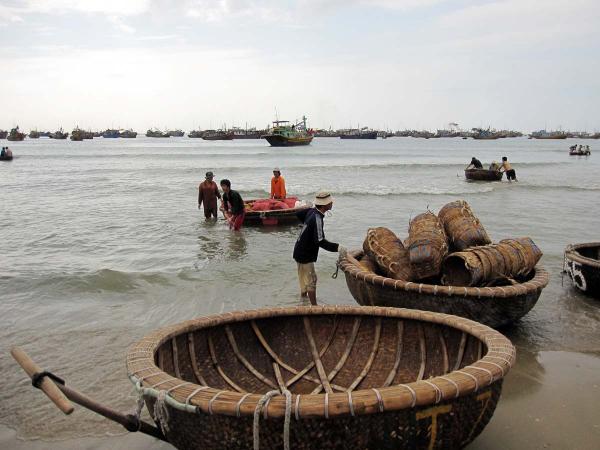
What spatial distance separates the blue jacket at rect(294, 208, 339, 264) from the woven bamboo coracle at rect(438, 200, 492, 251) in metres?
1.56

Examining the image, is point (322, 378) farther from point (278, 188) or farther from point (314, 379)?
point (278, 188)

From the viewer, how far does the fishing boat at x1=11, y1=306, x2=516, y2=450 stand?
2.58 m

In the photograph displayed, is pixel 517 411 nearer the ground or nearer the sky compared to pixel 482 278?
nearer the ground

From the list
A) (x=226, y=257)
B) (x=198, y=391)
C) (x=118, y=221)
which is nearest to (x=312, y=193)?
(x=118, y=221)

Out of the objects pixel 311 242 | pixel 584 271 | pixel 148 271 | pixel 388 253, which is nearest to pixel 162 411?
pixel 311 242

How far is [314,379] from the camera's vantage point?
4.36 meters

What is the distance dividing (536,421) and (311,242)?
3.20 m

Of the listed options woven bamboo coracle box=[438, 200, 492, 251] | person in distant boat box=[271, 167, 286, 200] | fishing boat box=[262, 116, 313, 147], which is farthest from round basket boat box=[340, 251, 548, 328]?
fishing boat box=[262, 116, 313, 147]

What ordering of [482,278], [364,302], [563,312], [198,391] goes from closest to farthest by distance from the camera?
[198,391] → [482,278] → [364,302] → [563,312]

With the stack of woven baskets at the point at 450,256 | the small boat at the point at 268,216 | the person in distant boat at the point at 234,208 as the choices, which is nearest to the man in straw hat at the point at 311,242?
the stack of woven baskets at the point at 450,256

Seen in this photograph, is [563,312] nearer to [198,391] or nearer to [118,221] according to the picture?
[198,391]

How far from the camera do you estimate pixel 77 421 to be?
14.2ft

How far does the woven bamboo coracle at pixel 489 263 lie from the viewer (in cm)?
575

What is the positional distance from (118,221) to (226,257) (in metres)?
6.68
